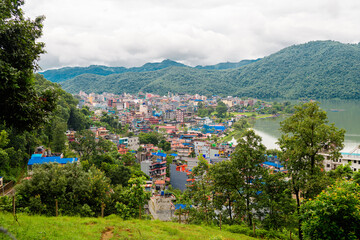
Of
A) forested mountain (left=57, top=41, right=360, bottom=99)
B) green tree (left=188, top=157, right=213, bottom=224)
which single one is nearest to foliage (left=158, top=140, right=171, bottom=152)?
green tree (left=188, top=157, right=213, bottom=224)

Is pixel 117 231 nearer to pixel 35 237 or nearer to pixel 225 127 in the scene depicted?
pixel 35 237

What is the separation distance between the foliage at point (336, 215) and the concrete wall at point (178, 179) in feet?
47.3

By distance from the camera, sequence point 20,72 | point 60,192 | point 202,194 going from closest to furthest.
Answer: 1. point 20,72
2. point 60,192
3. point 202,194

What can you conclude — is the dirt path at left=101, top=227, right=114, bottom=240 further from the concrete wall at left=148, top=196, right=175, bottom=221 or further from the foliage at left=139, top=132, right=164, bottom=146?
the foliage at left=139, top=132, right=164, bottom=146

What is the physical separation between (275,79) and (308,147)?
111 metres

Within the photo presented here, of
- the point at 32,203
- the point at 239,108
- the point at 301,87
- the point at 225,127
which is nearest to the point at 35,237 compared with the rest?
the point at 32,203

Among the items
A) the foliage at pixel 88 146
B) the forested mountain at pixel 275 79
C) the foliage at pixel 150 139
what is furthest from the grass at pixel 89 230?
the forested mountain at pixel 275 79

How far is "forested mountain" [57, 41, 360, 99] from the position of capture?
88294 millimetres

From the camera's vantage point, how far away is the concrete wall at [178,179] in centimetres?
1789

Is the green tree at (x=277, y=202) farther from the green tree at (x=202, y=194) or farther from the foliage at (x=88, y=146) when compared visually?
the foliage at (x=88, y=146)

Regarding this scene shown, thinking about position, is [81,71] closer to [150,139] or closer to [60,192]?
[150,139]

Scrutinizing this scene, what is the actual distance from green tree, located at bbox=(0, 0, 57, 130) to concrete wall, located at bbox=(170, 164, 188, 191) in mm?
15119

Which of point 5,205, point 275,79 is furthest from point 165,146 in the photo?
point 275,79

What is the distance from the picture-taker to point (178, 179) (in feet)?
60.4
